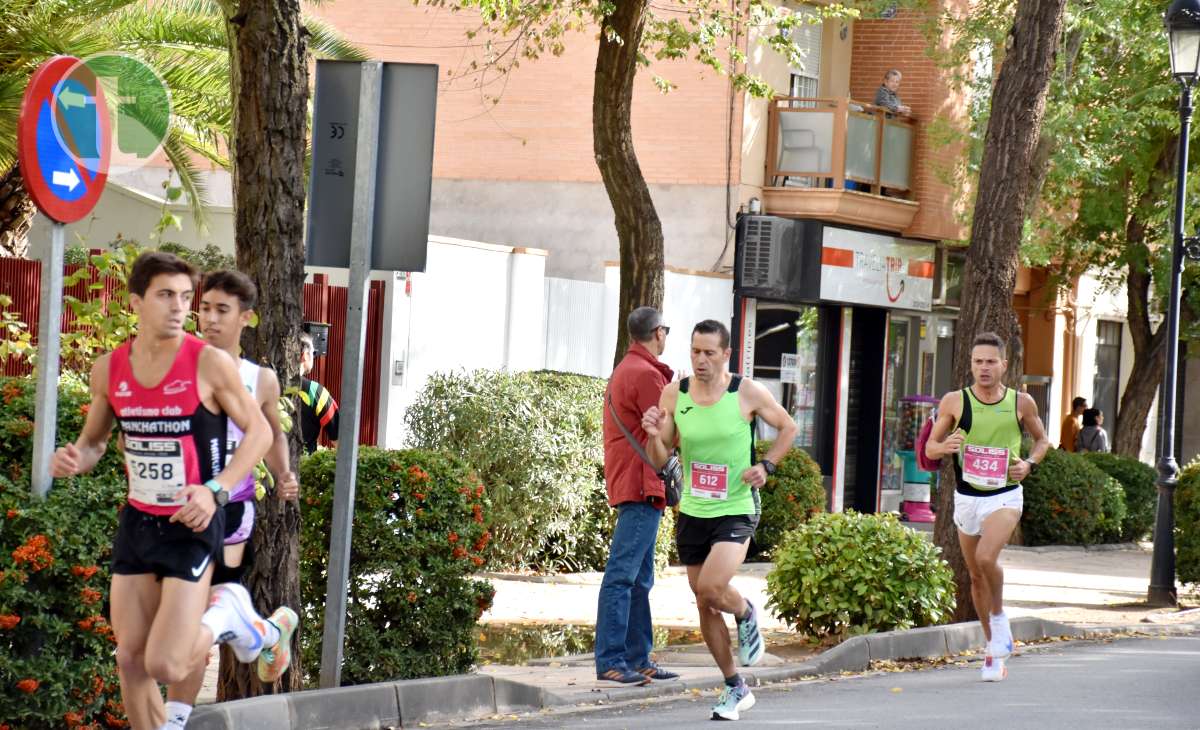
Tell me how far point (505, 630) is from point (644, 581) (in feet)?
8.72

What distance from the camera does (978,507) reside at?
11.0m

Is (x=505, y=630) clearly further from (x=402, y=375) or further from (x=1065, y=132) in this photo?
(x=1065, y=132)

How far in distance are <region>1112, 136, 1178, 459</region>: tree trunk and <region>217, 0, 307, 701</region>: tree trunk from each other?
Answer: 2050 centimetres

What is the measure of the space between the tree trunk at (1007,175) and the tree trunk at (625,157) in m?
3.03

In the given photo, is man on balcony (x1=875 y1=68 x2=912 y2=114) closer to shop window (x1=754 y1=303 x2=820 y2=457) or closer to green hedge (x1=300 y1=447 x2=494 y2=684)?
shop window (x1=754 y1=303 x2=820 y2=457)

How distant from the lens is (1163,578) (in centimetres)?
1584

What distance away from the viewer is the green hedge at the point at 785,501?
685 inches

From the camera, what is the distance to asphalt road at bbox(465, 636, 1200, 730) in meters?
8.95

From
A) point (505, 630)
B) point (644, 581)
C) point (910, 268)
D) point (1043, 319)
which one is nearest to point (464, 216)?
point (910, 268)

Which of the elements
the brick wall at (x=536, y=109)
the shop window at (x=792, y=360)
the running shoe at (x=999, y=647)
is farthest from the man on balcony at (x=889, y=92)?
the running shoe at (x=999, y=647)

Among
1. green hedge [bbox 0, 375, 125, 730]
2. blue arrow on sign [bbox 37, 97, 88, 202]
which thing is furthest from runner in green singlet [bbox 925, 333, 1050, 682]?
blue arrow on sign [bbox 37, 97, 88, 202]

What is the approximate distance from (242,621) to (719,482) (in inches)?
119

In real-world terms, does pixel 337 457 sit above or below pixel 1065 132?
below

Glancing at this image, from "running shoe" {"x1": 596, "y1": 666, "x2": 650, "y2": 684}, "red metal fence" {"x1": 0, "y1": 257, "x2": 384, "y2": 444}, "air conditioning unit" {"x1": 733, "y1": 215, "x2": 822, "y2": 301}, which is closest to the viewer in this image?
"running shoe" {"x1": 596, "y1": 666, "x2": 650, "y2": 684}
